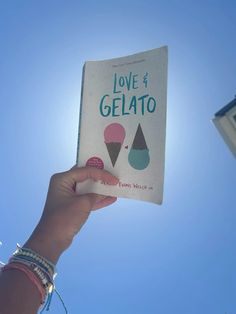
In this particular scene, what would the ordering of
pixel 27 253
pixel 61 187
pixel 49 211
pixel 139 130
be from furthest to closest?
pixel 139 130 < pixel 61 187 < pixel 49 211 < pixel 27 253

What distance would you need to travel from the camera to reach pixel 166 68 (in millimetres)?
1966

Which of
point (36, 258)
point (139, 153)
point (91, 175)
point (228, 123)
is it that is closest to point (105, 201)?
point (91, 175)

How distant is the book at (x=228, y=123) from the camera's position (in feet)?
8.04

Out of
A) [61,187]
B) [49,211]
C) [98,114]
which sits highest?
[98,114]

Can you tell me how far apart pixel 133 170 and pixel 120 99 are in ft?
1.38

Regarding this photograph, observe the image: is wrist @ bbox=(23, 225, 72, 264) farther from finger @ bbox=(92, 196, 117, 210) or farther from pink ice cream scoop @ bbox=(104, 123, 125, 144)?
pink ice cream scoop @ bbox=(104, 123, 125, 144)

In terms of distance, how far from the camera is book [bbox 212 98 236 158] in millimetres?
2451

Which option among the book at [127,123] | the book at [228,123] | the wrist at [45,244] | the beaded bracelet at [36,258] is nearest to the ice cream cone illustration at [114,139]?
the book at [127,123]

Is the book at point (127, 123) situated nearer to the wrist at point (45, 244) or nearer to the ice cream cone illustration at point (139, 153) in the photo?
the ice cream cone illustration at point (139, 153)

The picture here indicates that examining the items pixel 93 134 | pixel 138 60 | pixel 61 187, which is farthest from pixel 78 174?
pixel 138 60

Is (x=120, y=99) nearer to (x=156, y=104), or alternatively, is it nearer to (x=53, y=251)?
(x=156, y=104)

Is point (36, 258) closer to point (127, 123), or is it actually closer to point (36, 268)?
point (36, 268)

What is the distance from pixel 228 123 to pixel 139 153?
86 cm

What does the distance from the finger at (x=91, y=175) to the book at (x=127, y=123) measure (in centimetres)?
4
